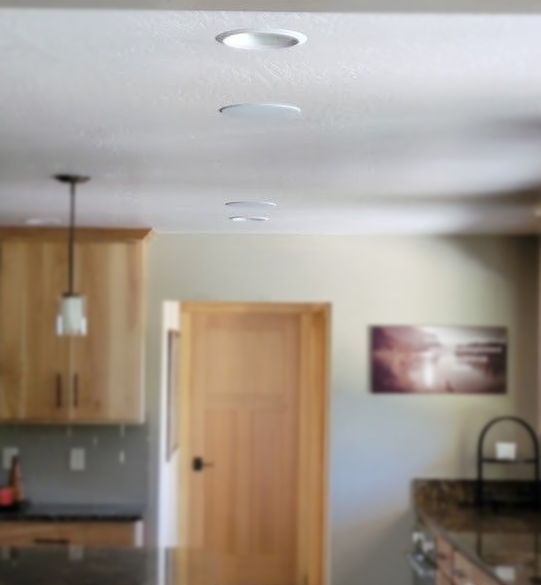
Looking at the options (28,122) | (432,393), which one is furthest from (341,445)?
(28,122)

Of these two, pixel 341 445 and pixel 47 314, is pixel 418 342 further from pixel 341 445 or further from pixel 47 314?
pixel 47 314

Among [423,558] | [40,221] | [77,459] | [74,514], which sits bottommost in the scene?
[423,558]

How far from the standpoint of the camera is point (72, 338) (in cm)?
541

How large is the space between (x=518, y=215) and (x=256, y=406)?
2.70 m

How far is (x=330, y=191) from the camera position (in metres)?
3.47

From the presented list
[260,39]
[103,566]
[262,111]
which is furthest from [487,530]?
[260,39]

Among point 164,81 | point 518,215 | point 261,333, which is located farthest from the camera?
point 261,333

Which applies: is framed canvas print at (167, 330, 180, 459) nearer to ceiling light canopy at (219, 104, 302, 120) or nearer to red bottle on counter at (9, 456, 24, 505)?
red bottle on counter at (9, 456, 24, 505)

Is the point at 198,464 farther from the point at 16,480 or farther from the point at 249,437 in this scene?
the point at 16,480

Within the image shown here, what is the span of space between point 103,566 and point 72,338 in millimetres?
1911

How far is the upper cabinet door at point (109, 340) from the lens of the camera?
539 centimetres

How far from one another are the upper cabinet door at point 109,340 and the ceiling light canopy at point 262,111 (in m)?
3.06

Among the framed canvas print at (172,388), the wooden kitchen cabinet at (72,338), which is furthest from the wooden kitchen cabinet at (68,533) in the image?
the framed canvas print at (172,388)

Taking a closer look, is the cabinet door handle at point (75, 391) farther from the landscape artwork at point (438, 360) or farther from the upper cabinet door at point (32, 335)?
the landscape artwork at point (438, 360)
